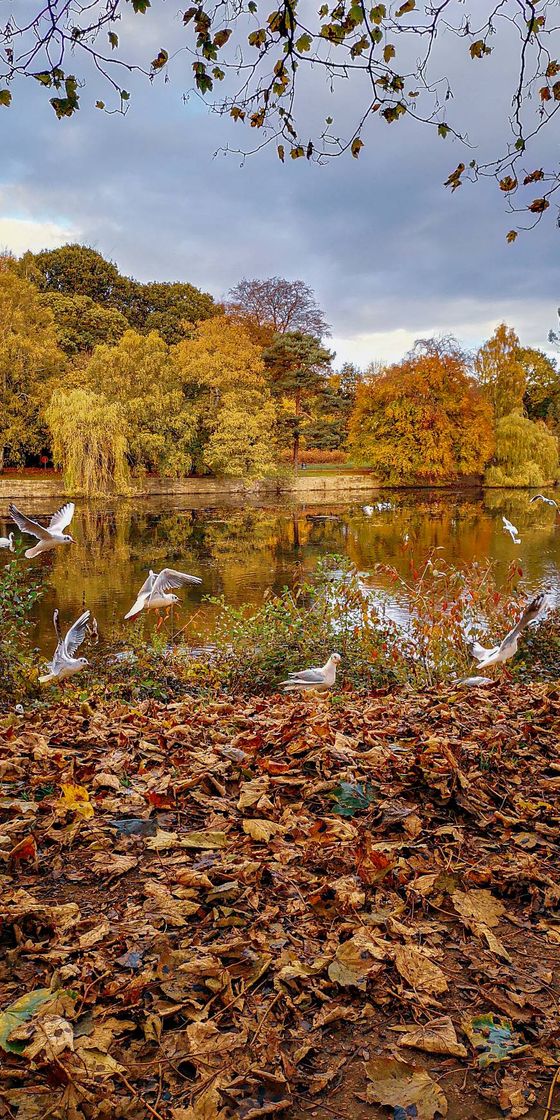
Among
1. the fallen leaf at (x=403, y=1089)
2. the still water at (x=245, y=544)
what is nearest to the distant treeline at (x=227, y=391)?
the still water at (x=245, y=544)

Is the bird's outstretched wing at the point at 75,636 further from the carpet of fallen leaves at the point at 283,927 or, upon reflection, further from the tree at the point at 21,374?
the tree at the point at 21,374

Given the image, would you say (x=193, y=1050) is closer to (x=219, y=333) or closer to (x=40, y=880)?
(x=40, y=880)

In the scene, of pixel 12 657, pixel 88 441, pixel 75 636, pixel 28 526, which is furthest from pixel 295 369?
pixel 12 657

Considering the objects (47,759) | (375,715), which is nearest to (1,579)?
(47,759)

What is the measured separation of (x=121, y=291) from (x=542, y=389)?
85.5 ft

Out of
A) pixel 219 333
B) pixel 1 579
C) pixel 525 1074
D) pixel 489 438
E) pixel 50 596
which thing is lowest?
pixel 50 596

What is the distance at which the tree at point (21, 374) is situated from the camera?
86.2ft

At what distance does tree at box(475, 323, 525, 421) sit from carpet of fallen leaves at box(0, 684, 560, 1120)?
34.5 meters

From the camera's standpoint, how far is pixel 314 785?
2.59 m

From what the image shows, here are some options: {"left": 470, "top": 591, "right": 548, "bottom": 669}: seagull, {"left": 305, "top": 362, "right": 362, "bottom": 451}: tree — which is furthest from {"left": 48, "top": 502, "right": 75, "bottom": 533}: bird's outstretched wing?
{"left": 305, "top": 362, "right": 362, "bottom": 451}: tree

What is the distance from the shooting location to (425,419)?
3173cm

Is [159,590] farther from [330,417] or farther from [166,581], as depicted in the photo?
[330,417]

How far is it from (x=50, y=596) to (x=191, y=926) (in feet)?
29.6

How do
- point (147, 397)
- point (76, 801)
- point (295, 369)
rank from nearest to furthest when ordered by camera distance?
point (76, 801) < point (147, 397) < point (295, 369)
